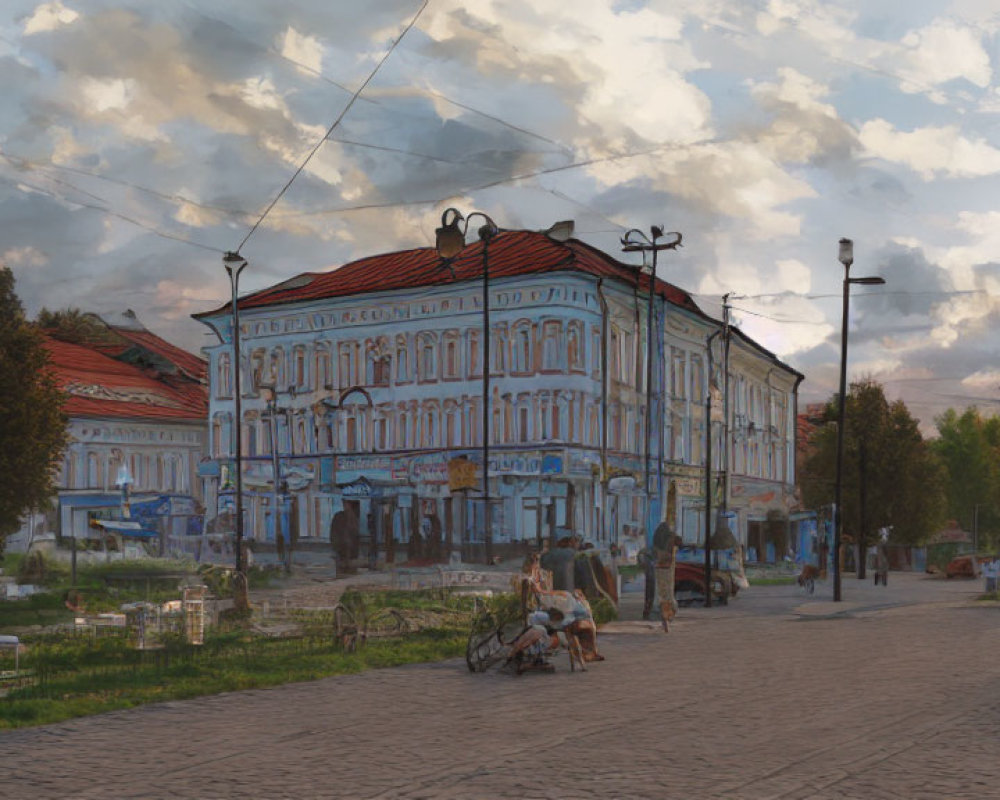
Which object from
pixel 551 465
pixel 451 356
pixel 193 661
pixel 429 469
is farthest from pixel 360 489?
pixel 193 661

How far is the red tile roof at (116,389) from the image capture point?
6141 centimetres

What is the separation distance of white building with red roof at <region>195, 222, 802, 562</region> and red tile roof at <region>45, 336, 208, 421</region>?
14.9 ft

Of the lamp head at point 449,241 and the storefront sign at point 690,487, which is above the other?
the lamp head at point 449,241

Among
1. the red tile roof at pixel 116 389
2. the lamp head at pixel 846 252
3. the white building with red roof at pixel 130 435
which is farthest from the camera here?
the red tile roof at pixel 116 389

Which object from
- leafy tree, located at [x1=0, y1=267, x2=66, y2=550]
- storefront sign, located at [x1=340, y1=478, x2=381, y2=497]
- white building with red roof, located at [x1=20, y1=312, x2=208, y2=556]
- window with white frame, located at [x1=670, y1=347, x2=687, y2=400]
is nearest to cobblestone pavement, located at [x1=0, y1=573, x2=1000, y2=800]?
leafy tree, located at [x1=0, y1=267, x2=66, y2=550]

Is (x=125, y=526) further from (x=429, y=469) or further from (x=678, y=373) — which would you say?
(x=678, y=373)

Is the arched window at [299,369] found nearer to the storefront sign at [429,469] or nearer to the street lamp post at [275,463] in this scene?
the street lamp post at [275,463]

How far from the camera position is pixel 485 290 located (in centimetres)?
4659

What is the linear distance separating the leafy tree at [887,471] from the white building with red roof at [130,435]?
108ft

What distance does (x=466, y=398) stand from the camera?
5341 cm

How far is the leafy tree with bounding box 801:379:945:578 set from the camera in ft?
243

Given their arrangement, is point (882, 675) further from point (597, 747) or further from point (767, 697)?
point (597, 747)

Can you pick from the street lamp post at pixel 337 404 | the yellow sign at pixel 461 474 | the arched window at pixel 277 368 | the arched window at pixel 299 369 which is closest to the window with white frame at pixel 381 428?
the street lamp post at pixel 337 404

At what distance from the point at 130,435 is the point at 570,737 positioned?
53242 mm
